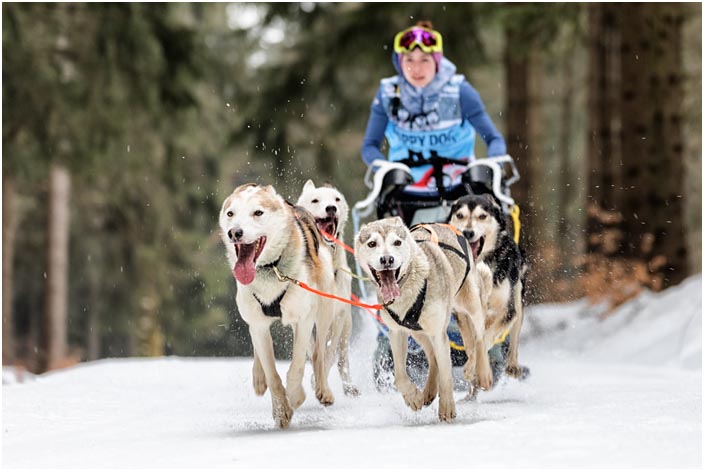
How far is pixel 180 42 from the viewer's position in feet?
54.1

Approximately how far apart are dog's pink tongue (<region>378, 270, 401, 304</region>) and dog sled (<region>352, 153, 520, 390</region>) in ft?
3.85

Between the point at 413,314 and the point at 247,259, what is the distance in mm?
916

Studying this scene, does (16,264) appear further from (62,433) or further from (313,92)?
(62,433)

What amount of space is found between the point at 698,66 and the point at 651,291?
6.12 m

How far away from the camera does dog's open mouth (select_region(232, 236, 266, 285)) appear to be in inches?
204

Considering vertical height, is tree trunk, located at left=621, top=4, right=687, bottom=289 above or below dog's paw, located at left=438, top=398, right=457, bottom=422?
above

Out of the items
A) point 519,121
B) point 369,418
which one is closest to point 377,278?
point 369,418

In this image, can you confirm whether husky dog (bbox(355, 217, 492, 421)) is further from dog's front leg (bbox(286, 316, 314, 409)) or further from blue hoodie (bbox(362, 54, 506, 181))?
blue hoodie (bbox(362, 54, 506, 181))

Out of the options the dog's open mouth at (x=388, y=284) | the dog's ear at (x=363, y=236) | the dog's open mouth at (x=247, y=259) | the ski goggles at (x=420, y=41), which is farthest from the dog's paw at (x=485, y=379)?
the ski goggles at (x=420, y=41)

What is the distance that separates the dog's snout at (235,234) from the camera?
16.8 ft

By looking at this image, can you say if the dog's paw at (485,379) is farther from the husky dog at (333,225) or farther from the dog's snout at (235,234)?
the dog's snout at (235,234)

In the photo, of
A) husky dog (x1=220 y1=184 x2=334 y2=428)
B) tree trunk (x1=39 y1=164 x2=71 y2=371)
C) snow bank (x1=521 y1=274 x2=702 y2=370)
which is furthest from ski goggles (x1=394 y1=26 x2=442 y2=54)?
tree trunk (x1=39 y1=164 x2=71 y2=371)

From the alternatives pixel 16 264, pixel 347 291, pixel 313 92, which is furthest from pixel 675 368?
pixel 16 264

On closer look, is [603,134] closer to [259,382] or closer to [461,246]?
[461,246]
